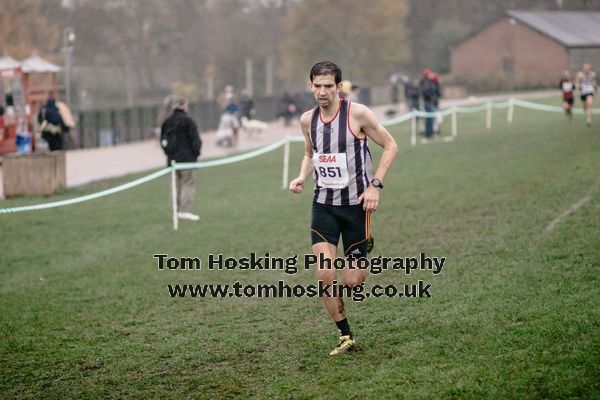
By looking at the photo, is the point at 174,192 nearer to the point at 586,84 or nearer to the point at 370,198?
the point at 370,198

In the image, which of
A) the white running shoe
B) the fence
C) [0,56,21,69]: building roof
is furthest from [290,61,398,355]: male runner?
the fence

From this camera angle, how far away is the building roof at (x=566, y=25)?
67.2 metres

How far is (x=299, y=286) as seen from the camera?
8.89 meters

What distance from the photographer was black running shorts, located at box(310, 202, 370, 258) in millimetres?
6316

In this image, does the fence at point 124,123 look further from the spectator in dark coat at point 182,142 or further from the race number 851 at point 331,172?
the race number 851 at point 331,172

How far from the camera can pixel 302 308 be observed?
7.96m

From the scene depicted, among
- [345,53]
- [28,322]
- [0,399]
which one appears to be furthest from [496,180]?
[345,53]

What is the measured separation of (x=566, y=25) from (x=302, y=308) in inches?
2781

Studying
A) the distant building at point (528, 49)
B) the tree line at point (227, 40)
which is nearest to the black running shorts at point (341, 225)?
the distant building at point (528, 49)

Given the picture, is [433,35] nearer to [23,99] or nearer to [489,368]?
[23,99]

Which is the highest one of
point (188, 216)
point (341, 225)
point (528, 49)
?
point (528, 49)

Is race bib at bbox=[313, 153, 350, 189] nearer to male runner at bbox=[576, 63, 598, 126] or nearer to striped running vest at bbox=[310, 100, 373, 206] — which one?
striped running vest at bbox=[310, 100, 373, 206]

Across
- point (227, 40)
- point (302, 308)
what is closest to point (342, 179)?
point (302, 308)

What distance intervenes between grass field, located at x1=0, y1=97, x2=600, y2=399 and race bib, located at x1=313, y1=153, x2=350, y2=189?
1.35 metres
